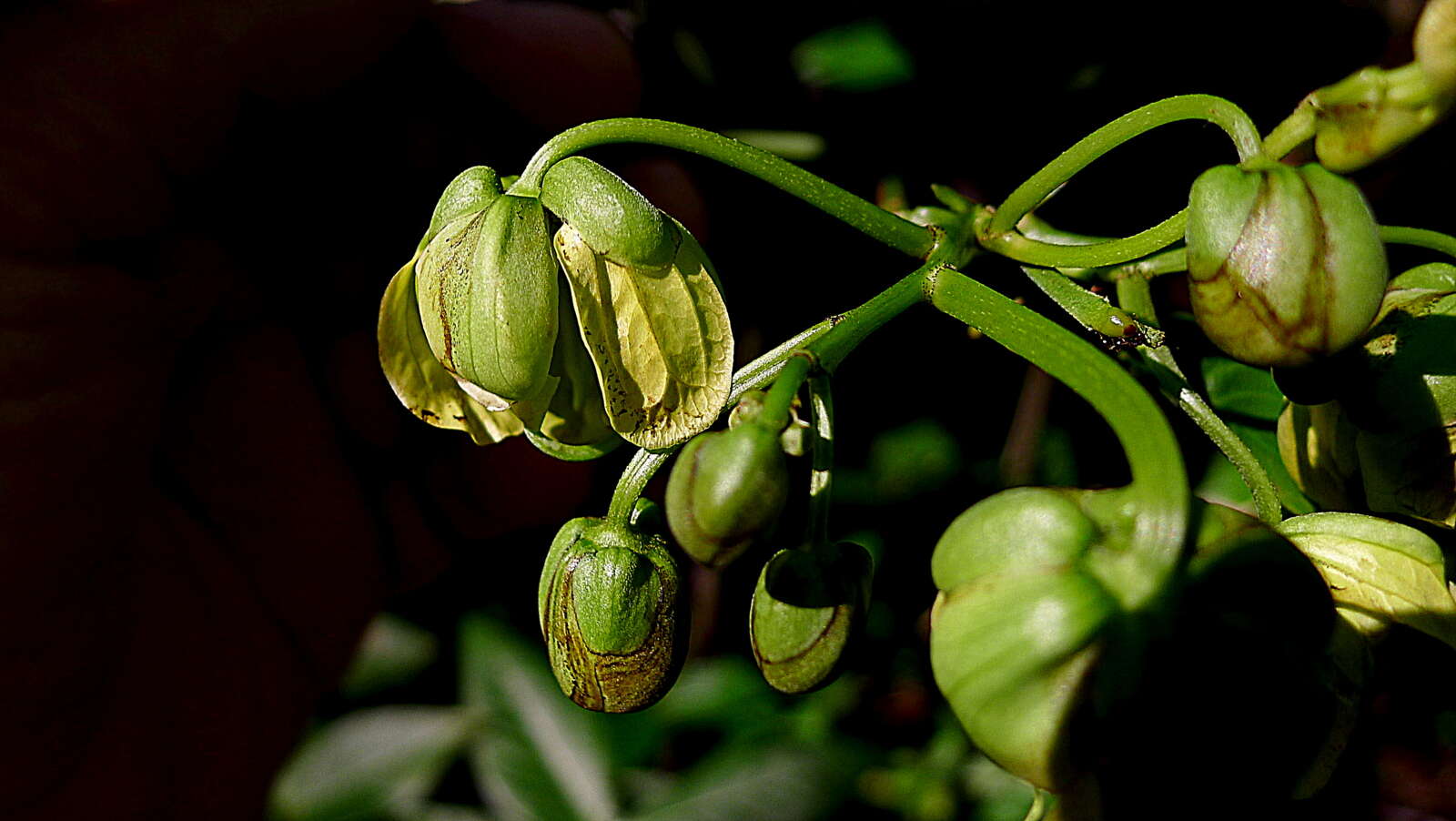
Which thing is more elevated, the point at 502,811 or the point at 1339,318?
the point at 1339,318

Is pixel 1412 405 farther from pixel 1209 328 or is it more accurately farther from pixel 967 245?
pixel 967 245

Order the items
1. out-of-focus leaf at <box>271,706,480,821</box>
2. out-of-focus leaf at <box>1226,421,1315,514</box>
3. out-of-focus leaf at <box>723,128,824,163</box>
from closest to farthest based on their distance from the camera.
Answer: out-of-focus leaf at <box>1226,421,1315,514</box> → out-of-focus leaf at <box>723,128,824,163</box> → out-of-focus leaf at <box>271,706,480,821</box>

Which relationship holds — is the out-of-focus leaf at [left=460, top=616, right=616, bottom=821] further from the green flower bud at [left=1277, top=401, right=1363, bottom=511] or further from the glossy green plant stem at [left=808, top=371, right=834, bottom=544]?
the green flower bud at [left=1277, top=401, right=1363, bottom=511]

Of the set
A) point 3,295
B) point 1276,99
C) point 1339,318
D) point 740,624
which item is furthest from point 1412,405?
point 3,295

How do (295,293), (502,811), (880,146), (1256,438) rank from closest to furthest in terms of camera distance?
(1256,438) < (880,146) < (295,293) < (502,811)

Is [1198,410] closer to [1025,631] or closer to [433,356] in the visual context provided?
[1025,631]

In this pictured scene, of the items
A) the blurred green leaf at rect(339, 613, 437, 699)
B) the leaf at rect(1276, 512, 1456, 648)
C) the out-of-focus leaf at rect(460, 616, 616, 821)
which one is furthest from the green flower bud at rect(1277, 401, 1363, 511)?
the blurred green leaf at rect(339, 613, 437, 699)

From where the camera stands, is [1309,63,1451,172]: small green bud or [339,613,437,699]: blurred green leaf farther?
[339,613,437,699]: blurred green leaf

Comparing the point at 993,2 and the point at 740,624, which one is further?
the point at 740,624
